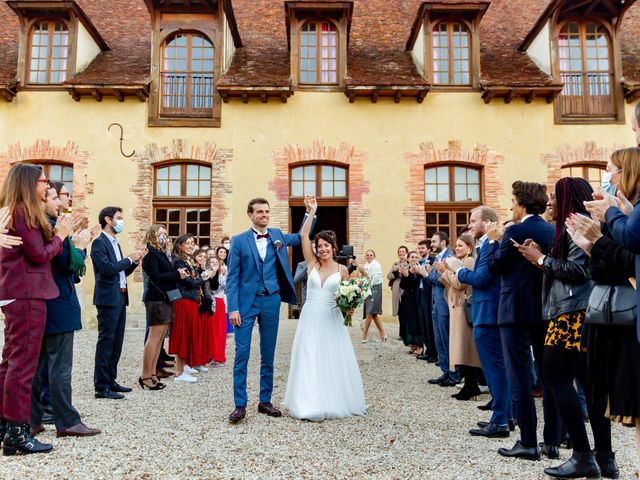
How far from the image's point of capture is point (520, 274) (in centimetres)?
421

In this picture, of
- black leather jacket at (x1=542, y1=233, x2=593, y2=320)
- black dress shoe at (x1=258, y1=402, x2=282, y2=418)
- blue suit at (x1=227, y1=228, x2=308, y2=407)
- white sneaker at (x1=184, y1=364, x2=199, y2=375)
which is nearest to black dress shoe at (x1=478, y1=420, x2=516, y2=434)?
black leather jacket at (x1=542, y1=233, x2=593, y2=320)

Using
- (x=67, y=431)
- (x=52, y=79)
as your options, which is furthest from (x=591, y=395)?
(x=52, y=79)

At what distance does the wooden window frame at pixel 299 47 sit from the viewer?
1386cm

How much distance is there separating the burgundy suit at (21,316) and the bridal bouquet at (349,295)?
2748 millimetres

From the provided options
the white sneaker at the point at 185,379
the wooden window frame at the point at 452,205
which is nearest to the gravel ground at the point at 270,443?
the white sneaker at the point at 185,379

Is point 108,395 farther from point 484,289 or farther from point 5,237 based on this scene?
point 484,289

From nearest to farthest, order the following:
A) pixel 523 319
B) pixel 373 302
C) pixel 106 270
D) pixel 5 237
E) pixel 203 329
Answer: pixel 5 237
pixel 523 319
pixel 106 270
pixel 203 329
pixel 373 302

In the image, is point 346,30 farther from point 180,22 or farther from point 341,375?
point 341,375

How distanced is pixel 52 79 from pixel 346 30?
7.81m

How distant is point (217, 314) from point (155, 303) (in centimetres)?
194

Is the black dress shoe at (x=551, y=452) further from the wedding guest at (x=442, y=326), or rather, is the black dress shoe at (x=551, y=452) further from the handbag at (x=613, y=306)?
the wedding guest at (x=442, y=326)

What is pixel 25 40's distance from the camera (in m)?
13.7

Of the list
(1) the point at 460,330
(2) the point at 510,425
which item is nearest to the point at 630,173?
(2) the point at 510,425

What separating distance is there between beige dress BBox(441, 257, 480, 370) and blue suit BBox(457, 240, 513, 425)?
1.07 meters
